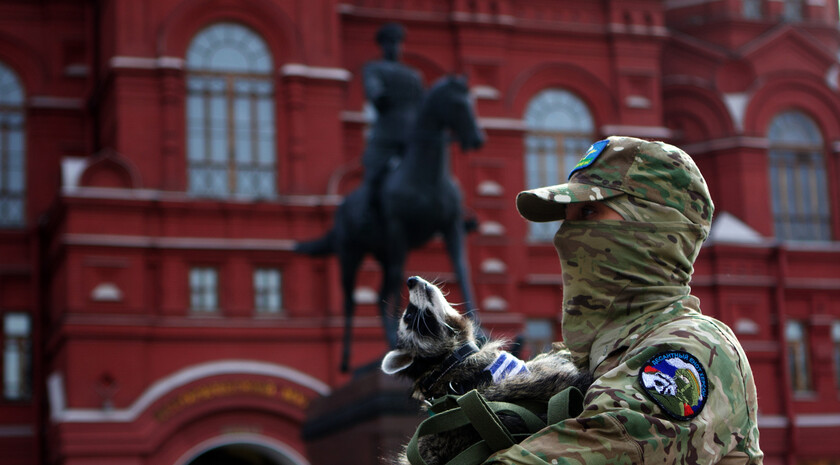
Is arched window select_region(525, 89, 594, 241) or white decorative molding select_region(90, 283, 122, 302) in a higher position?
arched window select_region(525, 89, 594, 241)

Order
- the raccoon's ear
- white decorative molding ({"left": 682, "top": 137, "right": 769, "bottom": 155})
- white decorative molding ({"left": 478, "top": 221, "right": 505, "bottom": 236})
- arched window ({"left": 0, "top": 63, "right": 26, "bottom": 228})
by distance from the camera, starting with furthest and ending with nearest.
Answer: white decorative molding ({"left": 682, "top": 137, "right": 769, "bottom": 155}) → white decorative molding ({"left": 478, "top": 221, "right": 505, "bottom": 236}) → arched window ({"left": 0, "top": 63, "right": 26, "bottom": 228}) → the raccoon's ear

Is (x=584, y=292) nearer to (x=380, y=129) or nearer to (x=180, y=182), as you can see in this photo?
(x=380, y=129)

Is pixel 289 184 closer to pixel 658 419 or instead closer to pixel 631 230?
pixel 631 230

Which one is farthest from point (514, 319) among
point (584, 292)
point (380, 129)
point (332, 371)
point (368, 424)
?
point (584, 292)

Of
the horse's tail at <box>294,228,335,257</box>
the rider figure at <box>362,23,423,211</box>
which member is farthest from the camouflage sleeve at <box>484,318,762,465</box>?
the horse's tail at <box>294,228,335,257</box>

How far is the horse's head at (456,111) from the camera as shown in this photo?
13203 mm

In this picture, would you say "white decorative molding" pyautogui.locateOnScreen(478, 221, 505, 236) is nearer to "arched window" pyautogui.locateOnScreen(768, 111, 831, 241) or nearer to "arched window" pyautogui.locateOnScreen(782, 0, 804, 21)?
"arched window" pyautogui.locateOnScreen(768, 111, 831, 241)

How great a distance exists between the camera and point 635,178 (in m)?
2.31

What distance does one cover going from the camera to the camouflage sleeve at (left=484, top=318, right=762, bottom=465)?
198 centimetres

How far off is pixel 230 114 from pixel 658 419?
61.0ft

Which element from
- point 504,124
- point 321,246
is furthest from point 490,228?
point 321,246

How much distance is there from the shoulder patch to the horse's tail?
13.8 metres

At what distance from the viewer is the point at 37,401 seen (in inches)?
787

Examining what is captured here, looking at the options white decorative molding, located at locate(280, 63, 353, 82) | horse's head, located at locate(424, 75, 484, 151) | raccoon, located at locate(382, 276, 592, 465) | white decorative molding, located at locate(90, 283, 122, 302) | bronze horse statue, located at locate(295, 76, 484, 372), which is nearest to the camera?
raccoon, located at locate(382, 276, 592, 465)
